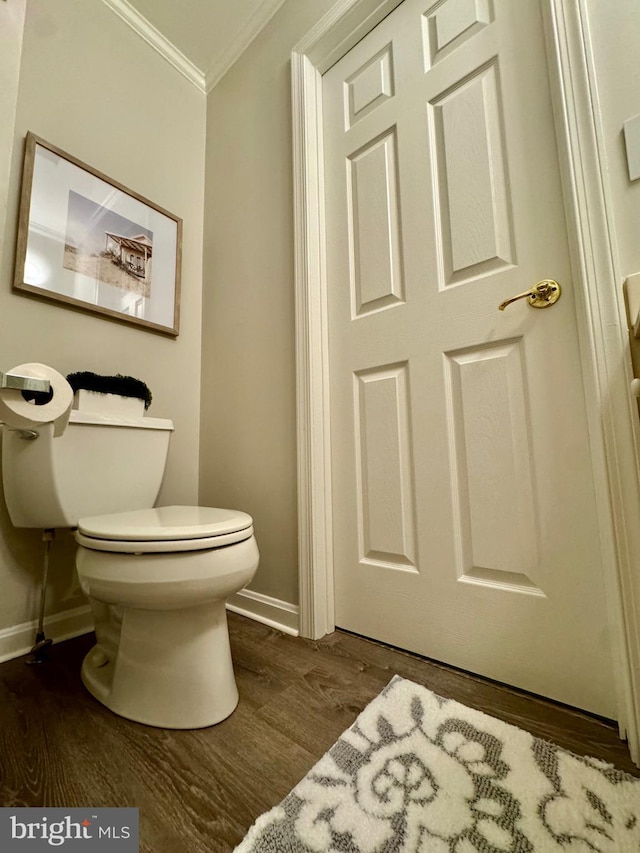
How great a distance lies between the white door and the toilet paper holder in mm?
789

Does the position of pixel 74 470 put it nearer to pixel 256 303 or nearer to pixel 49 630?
pixel 49 630

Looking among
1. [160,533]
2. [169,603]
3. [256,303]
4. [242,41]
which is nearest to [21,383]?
[160,533]

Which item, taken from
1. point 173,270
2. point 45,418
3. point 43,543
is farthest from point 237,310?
point 43,543

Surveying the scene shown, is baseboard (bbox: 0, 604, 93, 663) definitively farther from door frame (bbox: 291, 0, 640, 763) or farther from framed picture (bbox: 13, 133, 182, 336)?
framed picture (bbox: 13, 133, 182, 336)

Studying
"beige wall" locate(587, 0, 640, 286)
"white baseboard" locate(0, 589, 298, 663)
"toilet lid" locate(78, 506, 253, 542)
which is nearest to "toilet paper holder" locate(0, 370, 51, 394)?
"toilet lid" locate(78, 506, 253, 542)

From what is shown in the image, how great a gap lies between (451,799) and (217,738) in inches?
16.5

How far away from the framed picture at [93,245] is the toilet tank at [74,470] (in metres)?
0.48

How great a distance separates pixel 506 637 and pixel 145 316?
152 cm

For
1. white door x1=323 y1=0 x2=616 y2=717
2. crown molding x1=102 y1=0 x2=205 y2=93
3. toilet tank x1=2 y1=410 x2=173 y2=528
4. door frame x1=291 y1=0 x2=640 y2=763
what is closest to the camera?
door frame x1=291 y1=0 x2=640 y2=763

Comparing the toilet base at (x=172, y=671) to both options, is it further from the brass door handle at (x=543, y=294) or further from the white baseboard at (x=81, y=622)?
the brass door handle at (x=543, y=294)

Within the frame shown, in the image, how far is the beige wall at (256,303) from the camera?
1222 mm

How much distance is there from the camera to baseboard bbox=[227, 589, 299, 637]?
1.12 meters

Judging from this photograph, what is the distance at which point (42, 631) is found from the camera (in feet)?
3.25

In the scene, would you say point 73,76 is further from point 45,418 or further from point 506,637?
point 506,637
